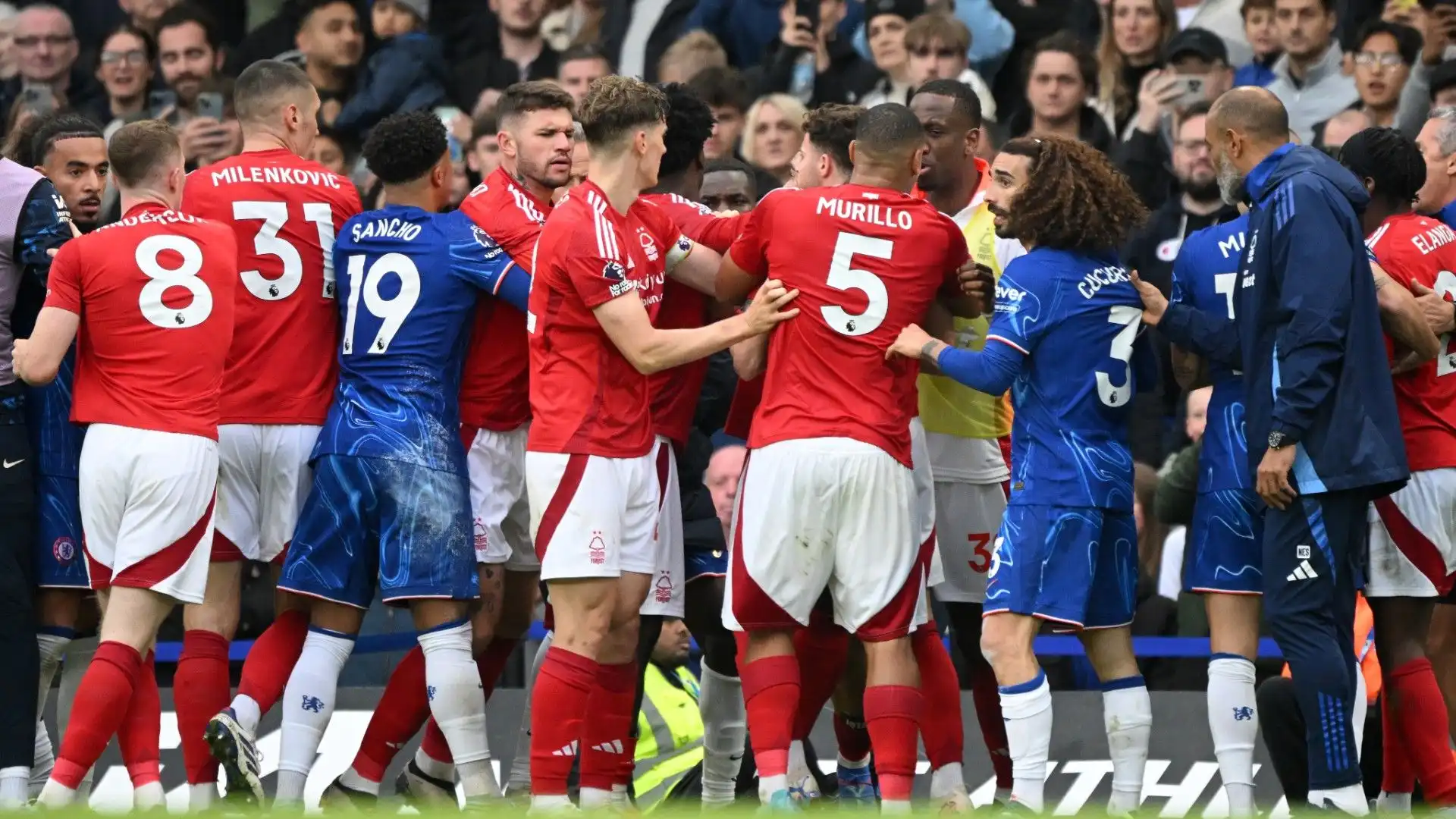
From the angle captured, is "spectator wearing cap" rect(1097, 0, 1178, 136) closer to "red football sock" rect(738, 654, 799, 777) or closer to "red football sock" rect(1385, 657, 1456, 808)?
"red football sock" rect(1385, 657, 1456, 808)


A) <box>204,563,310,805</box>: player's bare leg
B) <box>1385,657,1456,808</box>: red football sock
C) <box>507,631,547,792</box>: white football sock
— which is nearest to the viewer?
<box>204,563,310,805</box>: player's bare leg

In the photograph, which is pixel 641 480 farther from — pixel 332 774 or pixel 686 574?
pixel 332 774

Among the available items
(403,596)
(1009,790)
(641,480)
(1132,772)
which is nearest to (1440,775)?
(1132,772)

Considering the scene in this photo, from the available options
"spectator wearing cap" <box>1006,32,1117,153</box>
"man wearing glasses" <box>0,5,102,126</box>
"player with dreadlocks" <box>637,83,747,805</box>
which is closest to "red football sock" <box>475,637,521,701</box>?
"player with dreadlocks" <box>637,83,747,805</box>

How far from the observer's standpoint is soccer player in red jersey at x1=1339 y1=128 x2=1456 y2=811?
778cm

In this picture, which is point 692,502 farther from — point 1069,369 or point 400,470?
point 1069,369

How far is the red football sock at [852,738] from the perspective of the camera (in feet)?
27.7

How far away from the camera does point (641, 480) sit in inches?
293

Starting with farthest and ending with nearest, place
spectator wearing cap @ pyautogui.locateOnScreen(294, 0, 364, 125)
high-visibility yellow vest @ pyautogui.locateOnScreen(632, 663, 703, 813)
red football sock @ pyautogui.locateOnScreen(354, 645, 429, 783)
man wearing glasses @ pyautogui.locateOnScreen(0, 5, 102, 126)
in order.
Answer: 1. man wearing glasses @ pyautogui.locateOnScreen(0, 5, 102, 126)
2. spectator wearing cap @ pyautogui.locateOnScreen(294, 0, 364, 125)
3. high-visibility yellow vest @ pyautogui.locateOnScreen(632, 663, 703, 813)
4. red football sock @ pyautogui.locateOnScreen(354, 645, 429, 783)

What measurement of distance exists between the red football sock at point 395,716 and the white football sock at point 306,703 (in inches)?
10.0

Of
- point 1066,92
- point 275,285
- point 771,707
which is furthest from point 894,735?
point 1066,92

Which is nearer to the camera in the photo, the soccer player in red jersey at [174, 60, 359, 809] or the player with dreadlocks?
the player with dreadlocks

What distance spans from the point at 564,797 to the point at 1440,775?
131 inches

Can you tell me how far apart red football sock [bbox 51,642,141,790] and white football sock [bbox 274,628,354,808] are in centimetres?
67
